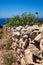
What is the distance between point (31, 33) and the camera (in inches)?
255

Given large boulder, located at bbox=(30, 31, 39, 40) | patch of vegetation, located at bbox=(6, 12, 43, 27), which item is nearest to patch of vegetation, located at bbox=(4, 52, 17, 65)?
large boulder, located at bbox=(30, 31, 39, 40)

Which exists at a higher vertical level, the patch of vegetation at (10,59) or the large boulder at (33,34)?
the large boulder at (33,34)

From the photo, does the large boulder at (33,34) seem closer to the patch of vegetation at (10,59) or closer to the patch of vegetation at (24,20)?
the patch of vegetation at (10,59)

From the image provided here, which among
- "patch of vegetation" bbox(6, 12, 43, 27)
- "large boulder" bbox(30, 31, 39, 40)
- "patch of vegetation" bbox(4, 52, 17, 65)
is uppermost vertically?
"patch of vegetation" bbox(6, 12, 43, 27)

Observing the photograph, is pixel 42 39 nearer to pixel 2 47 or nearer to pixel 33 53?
pixel 33 53

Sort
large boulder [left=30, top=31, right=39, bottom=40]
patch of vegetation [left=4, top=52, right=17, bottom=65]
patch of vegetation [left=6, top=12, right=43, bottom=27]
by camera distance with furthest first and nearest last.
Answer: patch of vegetation [left=6, top=12, right=43, bottom=27] < patch of vegetation [left=4, top=52, right=17, bottom=65] < large boulder [left=30, top=31, right=39, bottom=40]

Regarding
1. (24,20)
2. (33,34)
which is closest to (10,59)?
(33,34)

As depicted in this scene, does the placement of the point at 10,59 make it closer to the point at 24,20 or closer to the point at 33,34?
the point at 33,34

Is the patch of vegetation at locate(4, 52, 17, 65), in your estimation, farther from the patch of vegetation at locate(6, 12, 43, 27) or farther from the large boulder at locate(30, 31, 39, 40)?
the patch of vegetation at locate(6, 12, 43, 27)

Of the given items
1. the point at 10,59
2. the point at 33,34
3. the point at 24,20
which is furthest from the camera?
the point at 24,20

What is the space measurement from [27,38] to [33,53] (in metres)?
1.55

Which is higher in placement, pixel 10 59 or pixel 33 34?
pixel 33 34

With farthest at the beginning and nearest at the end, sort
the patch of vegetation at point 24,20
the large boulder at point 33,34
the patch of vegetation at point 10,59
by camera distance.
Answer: the patch of vegetation at point 24,20
the patch of vegetation at point 10,59
the large boulder at point 33,34

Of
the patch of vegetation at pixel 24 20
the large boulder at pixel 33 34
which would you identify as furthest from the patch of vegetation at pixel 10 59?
the patch of vegetation at pixel 24 20
